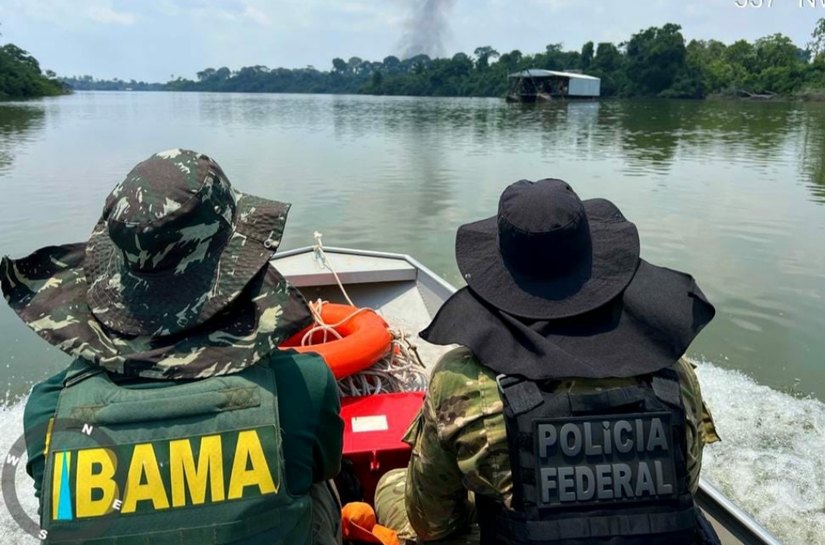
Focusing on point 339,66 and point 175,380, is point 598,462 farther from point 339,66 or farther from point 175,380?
point 339,66

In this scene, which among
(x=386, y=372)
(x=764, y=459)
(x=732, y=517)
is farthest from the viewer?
(x=764, y=459)

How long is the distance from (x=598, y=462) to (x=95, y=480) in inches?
36.2

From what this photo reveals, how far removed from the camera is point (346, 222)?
11.0 meters

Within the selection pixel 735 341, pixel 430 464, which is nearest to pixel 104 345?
pixel 430 464

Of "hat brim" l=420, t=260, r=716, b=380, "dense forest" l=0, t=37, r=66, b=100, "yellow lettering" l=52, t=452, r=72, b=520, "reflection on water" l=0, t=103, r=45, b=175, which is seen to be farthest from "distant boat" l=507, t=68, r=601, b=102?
"yellow lettering" l=52, t=452, r=72, b=520

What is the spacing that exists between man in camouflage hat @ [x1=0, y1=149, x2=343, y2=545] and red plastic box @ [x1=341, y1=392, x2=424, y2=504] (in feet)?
3.39

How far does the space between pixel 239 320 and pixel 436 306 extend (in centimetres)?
317

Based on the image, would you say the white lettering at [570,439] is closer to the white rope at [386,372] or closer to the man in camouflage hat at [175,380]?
the man in camouflage hat at [175,380]

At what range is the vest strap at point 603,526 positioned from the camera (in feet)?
4.33

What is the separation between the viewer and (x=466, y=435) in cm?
141

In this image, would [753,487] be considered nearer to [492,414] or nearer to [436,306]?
[436,306]

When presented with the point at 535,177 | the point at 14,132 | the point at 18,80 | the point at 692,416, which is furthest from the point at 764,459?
the point at 18,80

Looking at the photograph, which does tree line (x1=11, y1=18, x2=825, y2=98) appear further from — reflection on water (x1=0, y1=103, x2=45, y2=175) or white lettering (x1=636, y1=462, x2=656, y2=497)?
white lettering (x1=636, y1=462, x2=656, y2=497)

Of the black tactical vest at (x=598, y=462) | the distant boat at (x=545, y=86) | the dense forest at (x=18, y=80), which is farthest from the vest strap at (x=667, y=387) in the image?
the dense forest at (x=18, y=80)
